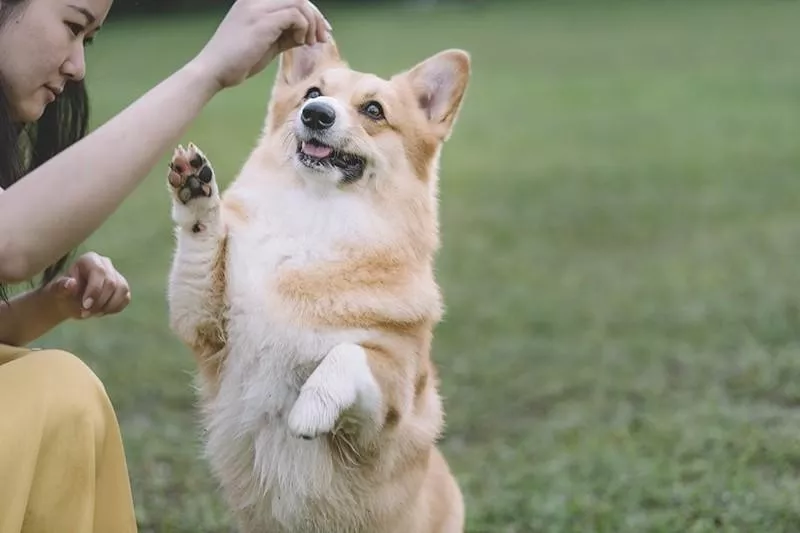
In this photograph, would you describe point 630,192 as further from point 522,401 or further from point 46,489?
point 46,489

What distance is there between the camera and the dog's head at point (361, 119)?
2.71 metres

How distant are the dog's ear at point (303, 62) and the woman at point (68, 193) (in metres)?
0.49

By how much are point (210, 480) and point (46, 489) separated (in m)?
2.07

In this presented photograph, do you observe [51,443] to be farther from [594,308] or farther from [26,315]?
[594,308]

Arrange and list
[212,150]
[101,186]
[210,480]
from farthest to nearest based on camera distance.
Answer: [212,150] → [210,480] → [101,186]

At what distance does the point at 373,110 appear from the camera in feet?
9.24

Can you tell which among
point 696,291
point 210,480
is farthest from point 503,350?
point 210,480

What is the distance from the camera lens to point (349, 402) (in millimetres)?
2418

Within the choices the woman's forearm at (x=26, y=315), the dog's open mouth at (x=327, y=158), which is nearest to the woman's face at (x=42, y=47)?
the woman's forearm at (x=26, y=315)

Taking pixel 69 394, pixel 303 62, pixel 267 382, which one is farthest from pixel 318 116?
pixel 69 394

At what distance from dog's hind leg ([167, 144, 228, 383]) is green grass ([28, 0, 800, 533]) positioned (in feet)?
3.81

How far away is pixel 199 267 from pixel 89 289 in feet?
0.73

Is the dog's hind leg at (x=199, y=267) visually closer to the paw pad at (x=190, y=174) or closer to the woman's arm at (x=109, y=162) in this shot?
the paw pad at (x=190, y=174)

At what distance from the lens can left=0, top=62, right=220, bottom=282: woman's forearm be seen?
Answer: 1.99 m
